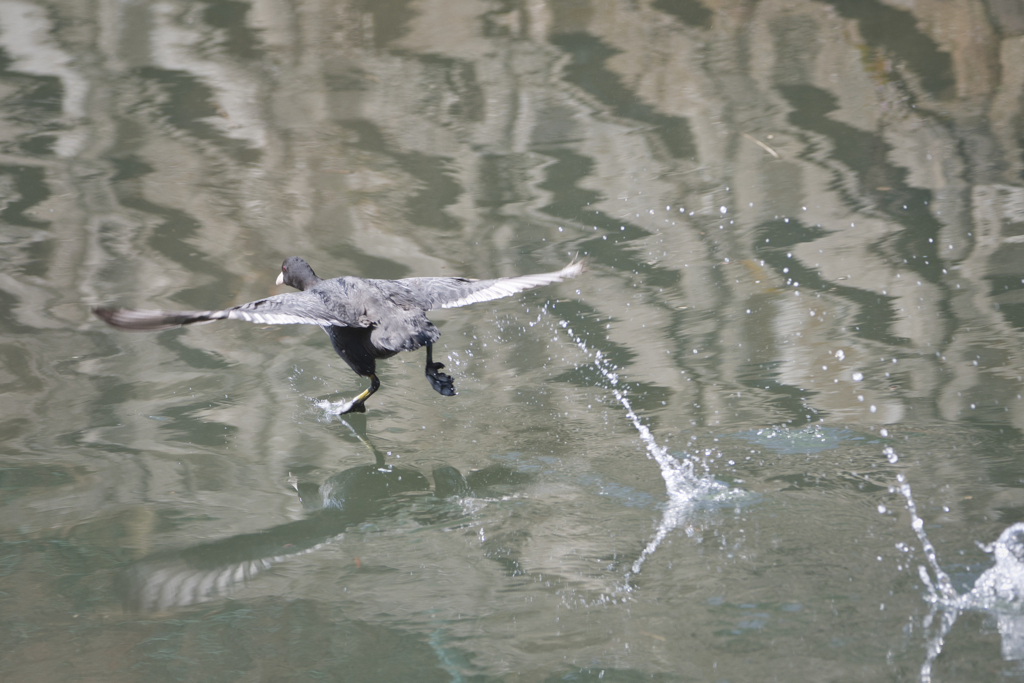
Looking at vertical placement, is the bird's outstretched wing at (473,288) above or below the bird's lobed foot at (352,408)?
above

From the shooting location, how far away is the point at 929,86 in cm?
763

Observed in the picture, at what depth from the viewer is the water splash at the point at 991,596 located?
9.46 ft

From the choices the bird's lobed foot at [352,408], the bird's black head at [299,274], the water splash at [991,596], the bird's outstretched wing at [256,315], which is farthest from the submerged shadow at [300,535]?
the water splash at [991,596]

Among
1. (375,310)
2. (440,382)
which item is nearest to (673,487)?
(440,382)

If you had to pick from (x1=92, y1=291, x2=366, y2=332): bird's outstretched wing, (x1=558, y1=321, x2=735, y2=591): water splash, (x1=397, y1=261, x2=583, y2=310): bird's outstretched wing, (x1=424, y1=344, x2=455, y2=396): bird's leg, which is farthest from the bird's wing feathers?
(x1=558, y1=321, x2=735, y2=591): water splash

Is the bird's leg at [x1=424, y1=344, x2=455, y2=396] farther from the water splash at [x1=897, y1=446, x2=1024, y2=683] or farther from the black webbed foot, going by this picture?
the water splash at [x1=897, y1=446, x2=1024, y2=683]

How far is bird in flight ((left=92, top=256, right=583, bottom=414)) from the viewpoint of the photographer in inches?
148

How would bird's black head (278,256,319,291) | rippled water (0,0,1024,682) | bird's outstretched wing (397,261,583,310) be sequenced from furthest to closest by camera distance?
bird's black head (278,256,319,291) < bird's outstretched wing (397,261,583,310) < rippled water (0,0,1024,682)

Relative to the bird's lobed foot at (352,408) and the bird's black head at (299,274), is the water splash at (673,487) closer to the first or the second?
the bird's lobed foot at (352,408)

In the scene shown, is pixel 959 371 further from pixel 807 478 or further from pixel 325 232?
pixel 325 232

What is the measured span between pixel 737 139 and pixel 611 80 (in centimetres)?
143

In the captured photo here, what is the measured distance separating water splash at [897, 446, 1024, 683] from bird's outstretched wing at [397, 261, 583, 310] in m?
1.75

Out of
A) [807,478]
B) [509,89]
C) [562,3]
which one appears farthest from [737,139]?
[807,478]

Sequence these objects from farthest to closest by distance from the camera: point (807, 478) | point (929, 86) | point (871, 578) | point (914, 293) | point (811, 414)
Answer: point (929, 86) < point (914, 293) < point (811, 414) < point (807, 478) < point (871, 578)
